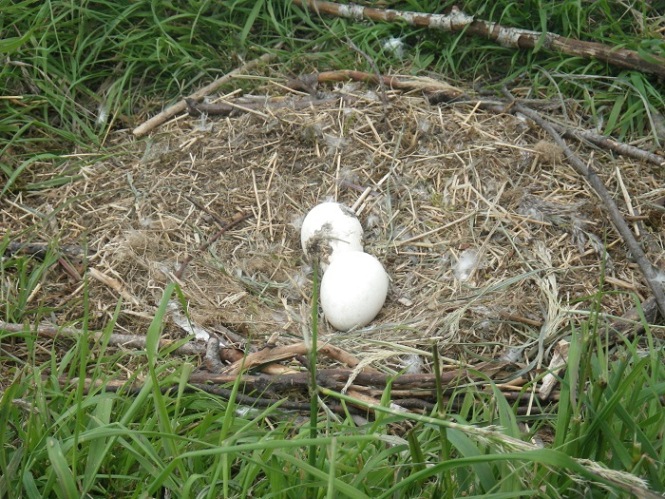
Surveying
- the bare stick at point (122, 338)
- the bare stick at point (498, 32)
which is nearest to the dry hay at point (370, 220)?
the bare stick at point (122, 338)

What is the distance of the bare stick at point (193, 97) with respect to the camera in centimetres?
391

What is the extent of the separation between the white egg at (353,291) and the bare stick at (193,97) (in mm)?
1350

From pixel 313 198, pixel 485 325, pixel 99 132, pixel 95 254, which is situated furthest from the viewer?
pixel 99 132

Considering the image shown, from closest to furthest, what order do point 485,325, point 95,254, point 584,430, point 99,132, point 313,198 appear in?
point 584,430
point 485,325
point 95,254
point 313,198
point 99,132

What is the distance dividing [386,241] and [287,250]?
0.40 meters

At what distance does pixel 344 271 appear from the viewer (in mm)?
2988

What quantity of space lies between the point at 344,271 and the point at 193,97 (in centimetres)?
144

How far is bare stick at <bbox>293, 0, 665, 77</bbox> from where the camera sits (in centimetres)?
367

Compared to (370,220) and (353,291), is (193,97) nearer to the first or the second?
(370,220)

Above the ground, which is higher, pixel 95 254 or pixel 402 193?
pixel 402 193

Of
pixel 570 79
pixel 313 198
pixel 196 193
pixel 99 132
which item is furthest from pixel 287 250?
pixel 570 79

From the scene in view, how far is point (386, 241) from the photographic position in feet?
11.1

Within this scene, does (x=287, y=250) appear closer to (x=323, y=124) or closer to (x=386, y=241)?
(x=386, y=241)

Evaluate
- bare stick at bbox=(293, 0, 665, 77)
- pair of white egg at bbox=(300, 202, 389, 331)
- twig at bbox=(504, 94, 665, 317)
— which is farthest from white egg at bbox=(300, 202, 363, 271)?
bare stick at bbox=(293, 0, 665, 77)
